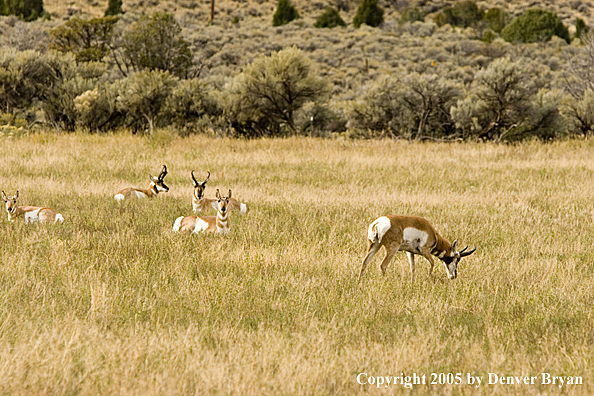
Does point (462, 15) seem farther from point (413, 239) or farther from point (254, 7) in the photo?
point (413, 239)

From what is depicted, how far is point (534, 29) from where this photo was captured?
64250mm

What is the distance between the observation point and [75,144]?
2025cm

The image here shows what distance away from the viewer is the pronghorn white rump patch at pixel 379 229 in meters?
6.75

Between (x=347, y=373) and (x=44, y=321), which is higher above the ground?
(x=347, y=373)

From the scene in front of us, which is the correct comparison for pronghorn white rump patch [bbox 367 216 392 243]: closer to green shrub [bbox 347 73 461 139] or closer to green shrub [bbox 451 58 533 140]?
green shrub [bbox 451 58 533 140]

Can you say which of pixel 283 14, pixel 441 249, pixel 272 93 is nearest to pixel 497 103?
pixel 272 93

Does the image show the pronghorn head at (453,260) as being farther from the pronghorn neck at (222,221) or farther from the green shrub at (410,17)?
the green shrub at (410,17)

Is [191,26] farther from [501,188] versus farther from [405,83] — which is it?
[501,188]

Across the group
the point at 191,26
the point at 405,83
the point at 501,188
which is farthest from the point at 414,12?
the point at 501,188

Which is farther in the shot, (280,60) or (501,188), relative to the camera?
(280,60)

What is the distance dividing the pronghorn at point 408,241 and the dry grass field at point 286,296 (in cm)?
25

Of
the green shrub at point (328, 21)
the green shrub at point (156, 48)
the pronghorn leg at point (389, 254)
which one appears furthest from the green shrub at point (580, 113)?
the green shrub at point (328, 21)

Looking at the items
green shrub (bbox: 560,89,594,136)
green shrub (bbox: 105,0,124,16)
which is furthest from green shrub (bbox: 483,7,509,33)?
green shrub (bbox: 560,89,594,136)

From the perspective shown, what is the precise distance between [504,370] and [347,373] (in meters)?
1.16
